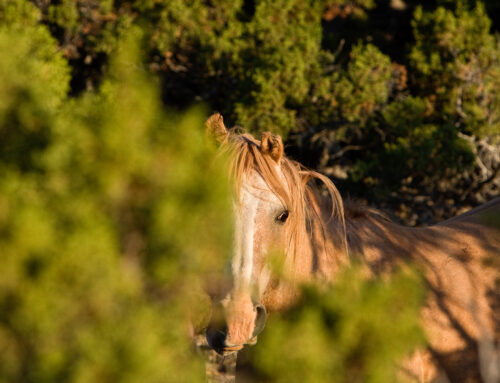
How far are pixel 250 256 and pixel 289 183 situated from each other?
1.40 ft

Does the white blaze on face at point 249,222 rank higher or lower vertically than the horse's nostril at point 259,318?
higher

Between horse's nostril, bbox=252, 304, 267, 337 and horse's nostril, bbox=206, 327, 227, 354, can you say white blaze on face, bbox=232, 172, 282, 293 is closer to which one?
horse's nostril, bbox=252, 304, 267, 337

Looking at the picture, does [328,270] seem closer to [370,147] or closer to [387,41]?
[370,147]

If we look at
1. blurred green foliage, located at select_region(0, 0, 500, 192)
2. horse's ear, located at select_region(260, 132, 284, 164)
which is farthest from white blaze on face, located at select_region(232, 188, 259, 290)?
blurred green foliage, located at select_region(0, 0, 500, 192)

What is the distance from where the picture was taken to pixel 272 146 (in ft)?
6.72

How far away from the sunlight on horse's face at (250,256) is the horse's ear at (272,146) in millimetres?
130

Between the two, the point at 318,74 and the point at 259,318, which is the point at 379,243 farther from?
the point at 318,74

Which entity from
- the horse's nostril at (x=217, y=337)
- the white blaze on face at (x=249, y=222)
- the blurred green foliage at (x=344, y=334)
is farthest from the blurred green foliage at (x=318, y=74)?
the blurred green foliage at (x=344, y=334)

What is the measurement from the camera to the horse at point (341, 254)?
5.92 ft

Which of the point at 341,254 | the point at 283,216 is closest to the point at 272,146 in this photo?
the point at 283,216

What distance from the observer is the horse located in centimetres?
180

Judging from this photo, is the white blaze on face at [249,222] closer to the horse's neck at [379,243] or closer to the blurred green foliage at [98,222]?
the horse's neck at [379,243]

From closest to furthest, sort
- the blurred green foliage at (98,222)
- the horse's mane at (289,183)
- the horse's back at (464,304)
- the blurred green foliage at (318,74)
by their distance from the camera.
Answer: the blurred green foliage at (98,222) < the horse's mane at (289,183) < the horse's back at (464,304) < the blurred green foliage at (318,74)

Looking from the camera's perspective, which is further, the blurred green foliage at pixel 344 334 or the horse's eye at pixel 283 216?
the horse's eye at pixel 283 216
